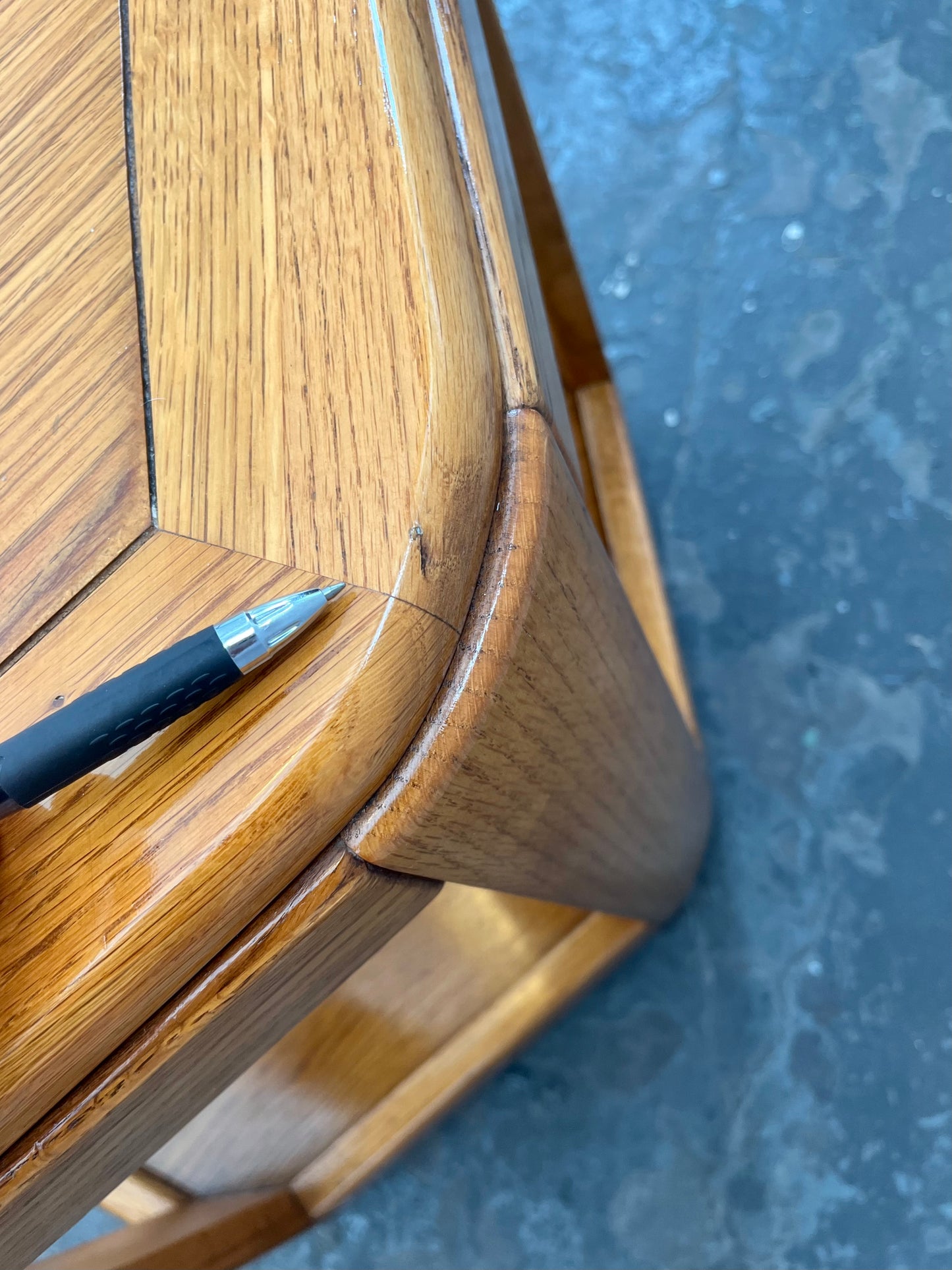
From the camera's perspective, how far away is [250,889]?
21cm

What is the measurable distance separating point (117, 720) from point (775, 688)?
57 cm

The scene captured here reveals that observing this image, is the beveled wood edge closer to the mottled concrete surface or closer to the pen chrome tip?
the mottled concrete surface

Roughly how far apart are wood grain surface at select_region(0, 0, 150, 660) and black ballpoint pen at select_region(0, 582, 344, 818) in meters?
0.04

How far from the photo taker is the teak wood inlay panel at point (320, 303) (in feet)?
0.72

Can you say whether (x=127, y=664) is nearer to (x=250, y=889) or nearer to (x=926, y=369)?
(x=250, y=889)

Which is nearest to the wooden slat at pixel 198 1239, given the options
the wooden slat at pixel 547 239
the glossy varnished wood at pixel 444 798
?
the glossy varnished wood at pixel 444 798

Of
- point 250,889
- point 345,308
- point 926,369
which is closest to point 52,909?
point 250,889

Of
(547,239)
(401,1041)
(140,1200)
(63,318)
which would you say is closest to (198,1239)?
(140,1200)

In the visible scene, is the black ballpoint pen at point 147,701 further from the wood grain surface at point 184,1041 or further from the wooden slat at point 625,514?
the wooden slat at point 625,514

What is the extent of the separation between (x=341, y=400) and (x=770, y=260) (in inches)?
24.9

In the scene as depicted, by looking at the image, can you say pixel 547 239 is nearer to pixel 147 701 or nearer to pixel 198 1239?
pixel 147 701

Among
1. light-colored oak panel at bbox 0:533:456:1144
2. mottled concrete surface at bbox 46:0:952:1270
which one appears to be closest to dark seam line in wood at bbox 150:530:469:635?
light-colored oak panel at bbox 0:533:456:1144

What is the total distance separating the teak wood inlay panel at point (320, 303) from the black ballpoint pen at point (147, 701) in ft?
0.06

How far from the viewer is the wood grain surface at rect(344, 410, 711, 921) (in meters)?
0.22
